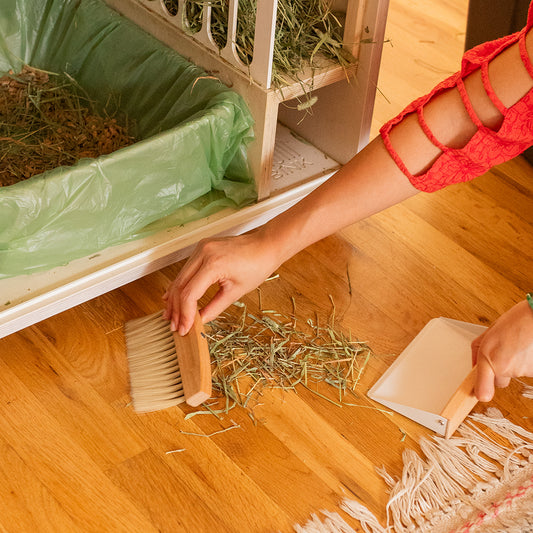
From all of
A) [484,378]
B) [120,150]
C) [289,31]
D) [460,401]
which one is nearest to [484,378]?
[484,378]

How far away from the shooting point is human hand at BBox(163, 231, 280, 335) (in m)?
1.08

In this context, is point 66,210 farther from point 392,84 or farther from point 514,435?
point 392,84

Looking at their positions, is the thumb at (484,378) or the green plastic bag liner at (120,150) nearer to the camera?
the thumb at (484,378)

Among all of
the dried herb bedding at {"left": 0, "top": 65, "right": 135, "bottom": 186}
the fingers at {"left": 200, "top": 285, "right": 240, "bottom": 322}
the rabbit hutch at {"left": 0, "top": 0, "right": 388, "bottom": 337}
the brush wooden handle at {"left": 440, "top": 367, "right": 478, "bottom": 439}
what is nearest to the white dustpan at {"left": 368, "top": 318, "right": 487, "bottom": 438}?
the brush wooden handle at {"left": 440, "top": 367, "right": 478, "bottom": 439}

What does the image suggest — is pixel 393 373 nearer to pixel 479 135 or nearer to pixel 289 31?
pixel 479 135

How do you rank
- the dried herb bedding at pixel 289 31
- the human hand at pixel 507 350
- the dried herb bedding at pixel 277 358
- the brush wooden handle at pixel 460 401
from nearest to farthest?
the human hand at pixel 507 350
the brush wooden handle at pixel 460 401
the dried herb bedding at pixel 277 358
the dried herb bedding at pixel 289 31

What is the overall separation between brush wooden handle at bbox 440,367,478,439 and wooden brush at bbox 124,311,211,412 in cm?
33

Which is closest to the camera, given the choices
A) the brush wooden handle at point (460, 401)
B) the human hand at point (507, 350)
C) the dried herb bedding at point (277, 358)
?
the human hand at point (507, 350)

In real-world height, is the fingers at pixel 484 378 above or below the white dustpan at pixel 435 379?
above

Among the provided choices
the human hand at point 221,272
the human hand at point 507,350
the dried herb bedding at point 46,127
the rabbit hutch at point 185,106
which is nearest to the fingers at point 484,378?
the human hand at point 507,350

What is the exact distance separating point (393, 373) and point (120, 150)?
0.54 metres

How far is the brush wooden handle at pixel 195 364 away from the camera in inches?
42.4

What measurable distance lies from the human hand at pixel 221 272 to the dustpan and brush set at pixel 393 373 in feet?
0.11

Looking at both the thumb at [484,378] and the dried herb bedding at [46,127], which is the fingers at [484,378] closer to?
the thumb at [484,378]
